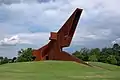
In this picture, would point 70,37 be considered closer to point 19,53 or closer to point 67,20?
point 67,20

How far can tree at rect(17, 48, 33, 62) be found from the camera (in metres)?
56.8

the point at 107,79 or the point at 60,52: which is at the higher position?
the point at 60,52

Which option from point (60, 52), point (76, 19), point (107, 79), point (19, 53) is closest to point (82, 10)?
point (76, 19)

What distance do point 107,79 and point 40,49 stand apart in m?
27.9

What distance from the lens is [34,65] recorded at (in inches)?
1350

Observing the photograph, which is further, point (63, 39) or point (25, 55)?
point (25, 55)

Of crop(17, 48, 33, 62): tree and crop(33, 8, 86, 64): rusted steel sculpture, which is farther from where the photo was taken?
crop(17, 48, 33, 62): tree

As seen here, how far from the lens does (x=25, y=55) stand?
5781cm

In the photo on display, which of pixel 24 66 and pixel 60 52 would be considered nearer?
pixel 24 66

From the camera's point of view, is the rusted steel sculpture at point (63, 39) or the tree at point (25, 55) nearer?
the rusted steel sculpture at point (63, 39)

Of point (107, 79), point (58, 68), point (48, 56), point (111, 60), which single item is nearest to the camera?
point (107, 79)

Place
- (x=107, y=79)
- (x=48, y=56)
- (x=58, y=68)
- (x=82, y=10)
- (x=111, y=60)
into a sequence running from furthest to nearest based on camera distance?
(x=111, y=60)
(x=48, y=56)
(x=82, y=10)
(x=58, y=68)
(x=107, y=79)

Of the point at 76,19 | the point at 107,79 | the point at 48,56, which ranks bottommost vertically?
the point at 107,79

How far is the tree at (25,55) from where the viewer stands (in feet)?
186
